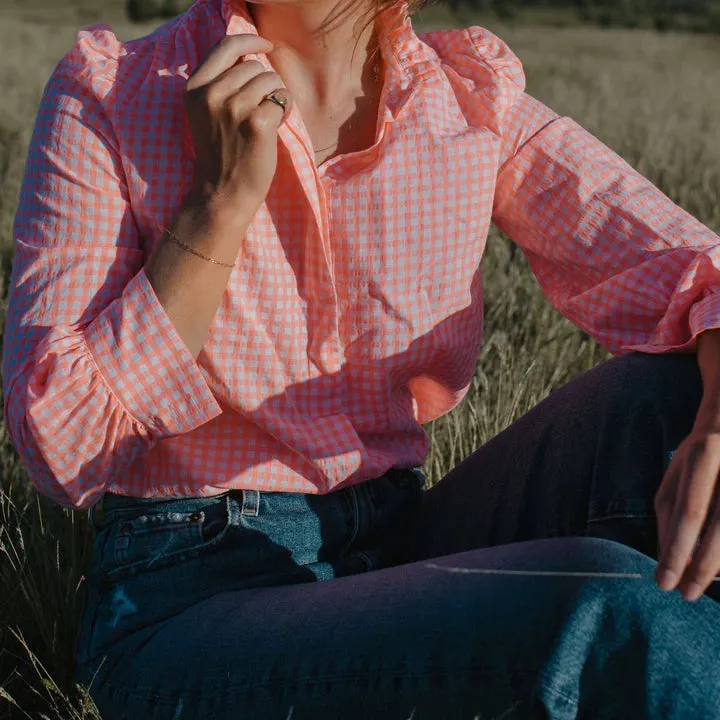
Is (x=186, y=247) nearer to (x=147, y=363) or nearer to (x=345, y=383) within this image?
(x=147, y=363)

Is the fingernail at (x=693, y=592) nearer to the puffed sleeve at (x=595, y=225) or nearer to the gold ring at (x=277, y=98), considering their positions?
the puffed sleeve at (x=595, y=225)

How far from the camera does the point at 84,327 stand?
62.2 inches

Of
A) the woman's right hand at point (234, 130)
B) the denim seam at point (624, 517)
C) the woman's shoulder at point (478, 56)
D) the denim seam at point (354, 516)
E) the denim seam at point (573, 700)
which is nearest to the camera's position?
the denim seam at point (573, 700)

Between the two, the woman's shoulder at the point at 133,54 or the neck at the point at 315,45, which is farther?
the neck at the point at 315,45

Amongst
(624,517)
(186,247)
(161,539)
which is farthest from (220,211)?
(624,517)

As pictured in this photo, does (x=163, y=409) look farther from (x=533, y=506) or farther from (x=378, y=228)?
(x=533, y=506)

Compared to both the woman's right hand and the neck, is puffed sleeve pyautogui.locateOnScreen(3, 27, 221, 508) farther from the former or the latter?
the neck

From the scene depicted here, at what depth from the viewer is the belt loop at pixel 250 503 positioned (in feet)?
5.55

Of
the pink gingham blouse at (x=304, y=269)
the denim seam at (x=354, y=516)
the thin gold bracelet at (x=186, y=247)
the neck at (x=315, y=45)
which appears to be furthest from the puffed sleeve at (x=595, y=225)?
the thin gold bracelet at (x=186, y=247)

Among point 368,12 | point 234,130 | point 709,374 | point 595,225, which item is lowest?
point 709,374

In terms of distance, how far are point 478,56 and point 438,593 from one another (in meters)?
0.89

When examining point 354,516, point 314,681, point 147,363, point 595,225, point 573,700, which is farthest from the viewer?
point 595,225

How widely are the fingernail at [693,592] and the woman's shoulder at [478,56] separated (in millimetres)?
851

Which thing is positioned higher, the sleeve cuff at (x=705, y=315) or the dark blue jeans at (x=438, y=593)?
the sleeve cuff at (x=705, y=315)
